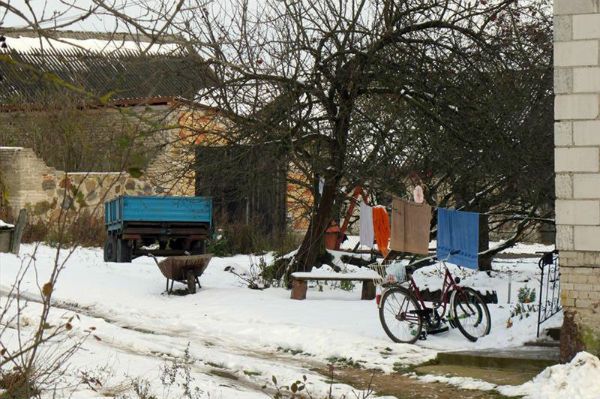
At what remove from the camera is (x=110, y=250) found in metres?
22.8

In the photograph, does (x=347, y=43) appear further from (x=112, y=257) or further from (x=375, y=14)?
(x=112, y=257)

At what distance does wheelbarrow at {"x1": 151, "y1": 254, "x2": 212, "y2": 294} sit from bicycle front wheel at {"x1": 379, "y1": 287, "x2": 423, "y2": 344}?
4847 mm

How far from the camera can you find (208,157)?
17641 mm

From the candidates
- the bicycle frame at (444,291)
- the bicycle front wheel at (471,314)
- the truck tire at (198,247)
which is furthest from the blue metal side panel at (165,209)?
the bicycle front wheel at (471,314)

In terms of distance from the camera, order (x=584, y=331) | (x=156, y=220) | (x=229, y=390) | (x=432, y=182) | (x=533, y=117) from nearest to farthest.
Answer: (x=229, y=390) → (x=584, y=331) → (x=533, y=117) → (x=432, y=182) → (x=156, y=220)

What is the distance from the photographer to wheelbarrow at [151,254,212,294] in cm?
1705

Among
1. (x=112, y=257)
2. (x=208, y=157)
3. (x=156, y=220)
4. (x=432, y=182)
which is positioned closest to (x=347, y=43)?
(x=208, y=157)

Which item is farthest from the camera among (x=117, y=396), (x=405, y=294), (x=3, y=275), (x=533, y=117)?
(x=3, y=275)

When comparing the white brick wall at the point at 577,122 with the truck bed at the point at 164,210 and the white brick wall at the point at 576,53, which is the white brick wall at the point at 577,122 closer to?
the white brick wall at the point at 576,53

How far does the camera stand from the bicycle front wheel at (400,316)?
42.3 feet

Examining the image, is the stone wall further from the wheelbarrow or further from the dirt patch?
the dirt patch

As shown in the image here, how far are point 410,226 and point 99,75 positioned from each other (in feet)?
63.2

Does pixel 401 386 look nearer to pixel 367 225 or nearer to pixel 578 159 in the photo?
pixel 578 159

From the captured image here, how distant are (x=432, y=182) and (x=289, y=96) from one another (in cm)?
425
